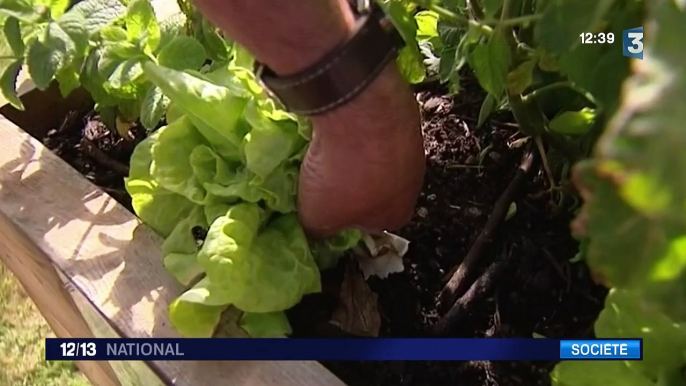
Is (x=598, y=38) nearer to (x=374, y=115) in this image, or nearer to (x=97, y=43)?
(x=374, y=115)

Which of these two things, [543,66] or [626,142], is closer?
[626,142]

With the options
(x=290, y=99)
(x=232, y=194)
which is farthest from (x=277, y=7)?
(x=232, y=194)

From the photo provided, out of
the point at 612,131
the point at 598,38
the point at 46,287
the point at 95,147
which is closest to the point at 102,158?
the point at 95,147

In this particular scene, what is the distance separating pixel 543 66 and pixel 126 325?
0.32 meters

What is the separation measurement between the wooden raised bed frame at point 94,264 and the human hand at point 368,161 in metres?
0.10

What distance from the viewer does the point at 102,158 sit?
772 millimetres

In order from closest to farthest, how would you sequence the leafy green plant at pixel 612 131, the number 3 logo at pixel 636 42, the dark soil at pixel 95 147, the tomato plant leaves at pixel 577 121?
the leafy green plant at pixel 612 131 < the number 3 logo at pixel 636 42 < the tomato plant leaves at pixel 577 121 < the dark soil at pixel 95 147

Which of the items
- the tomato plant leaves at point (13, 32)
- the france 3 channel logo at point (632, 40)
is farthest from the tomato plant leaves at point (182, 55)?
the france 3 channel logo at point (632, 40)

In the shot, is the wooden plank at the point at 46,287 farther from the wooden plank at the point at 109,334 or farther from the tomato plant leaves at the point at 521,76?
the tomato plant leaves at the point at 521,76

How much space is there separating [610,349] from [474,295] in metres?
0.19

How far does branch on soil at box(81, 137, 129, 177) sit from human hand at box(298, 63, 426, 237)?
0.85 feet

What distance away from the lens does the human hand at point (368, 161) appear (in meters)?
0.48

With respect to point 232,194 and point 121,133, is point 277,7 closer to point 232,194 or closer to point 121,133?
point 232,194

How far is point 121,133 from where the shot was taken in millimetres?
754
